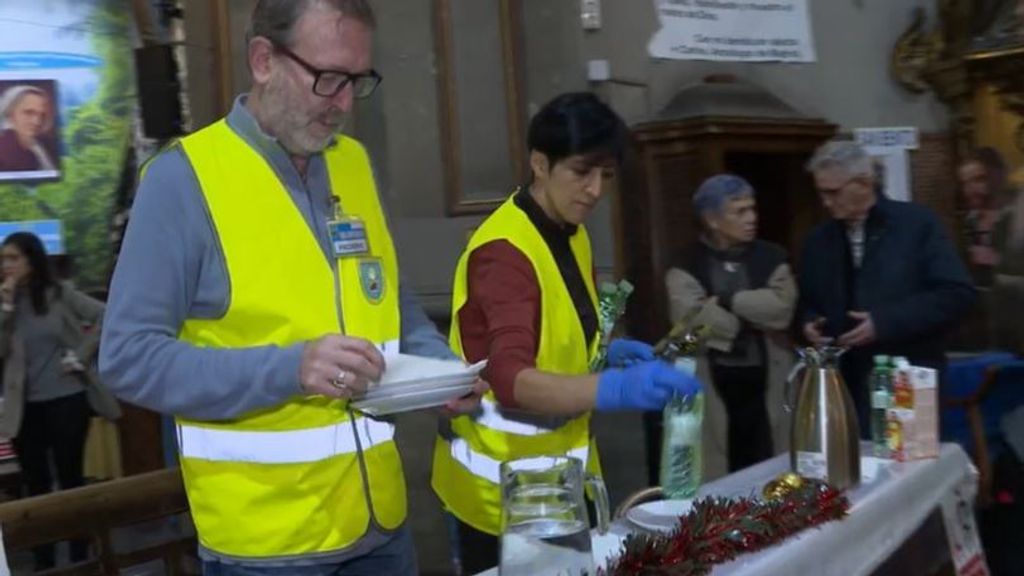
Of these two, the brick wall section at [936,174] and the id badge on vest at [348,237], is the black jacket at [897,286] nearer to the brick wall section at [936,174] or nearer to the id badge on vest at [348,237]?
the id badge on vest at [348,237]

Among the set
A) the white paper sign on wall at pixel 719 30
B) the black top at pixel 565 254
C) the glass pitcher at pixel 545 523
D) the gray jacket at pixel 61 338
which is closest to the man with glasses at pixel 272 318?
the glass pitcher at pixel 545 523

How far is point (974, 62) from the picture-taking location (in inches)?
269

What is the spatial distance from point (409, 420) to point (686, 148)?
5.71 feet

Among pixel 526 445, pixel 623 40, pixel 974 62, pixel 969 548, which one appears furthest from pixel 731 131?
pixel 526 445

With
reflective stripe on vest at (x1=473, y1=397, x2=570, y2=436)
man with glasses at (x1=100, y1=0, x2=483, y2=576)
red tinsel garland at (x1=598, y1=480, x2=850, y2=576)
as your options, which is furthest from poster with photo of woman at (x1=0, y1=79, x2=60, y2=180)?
red tinsel garland at (x1=598, y1=480, x2=850, y2=576)

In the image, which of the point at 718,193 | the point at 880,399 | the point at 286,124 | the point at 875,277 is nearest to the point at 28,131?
the point at 718,193

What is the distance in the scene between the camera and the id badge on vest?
188 cm

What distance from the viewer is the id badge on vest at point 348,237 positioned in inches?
73.9

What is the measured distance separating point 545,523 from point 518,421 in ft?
2.55

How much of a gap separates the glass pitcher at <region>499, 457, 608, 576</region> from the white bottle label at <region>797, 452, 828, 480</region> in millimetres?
952

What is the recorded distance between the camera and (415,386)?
172cm

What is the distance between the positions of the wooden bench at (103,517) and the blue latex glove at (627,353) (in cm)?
81

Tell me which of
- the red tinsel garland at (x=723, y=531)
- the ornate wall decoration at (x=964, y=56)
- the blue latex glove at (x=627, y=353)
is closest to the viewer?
the red tinsel garland at (x=723, y=531)

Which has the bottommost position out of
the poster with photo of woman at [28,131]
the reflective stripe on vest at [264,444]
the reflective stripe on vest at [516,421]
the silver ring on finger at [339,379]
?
the reflective stripe on vest at [516,421]
